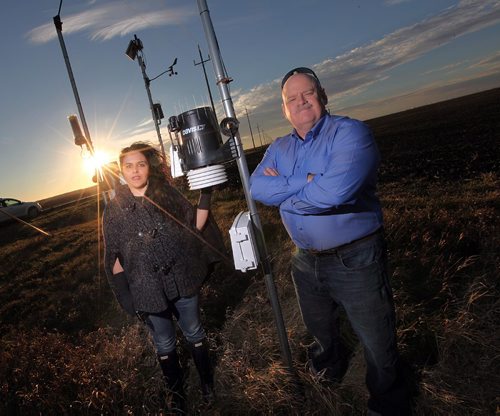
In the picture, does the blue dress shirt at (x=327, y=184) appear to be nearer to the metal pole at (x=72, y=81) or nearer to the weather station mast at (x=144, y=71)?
the metal pole at (x=72, y=81)

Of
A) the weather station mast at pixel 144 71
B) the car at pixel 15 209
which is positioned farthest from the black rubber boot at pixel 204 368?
the car at pixel 15 209

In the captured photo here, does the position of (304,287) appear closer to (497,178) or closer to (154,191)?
(154,191)

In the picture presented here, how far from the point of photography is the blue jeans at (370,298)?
2.09m

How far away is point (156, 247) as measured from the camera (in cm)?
268

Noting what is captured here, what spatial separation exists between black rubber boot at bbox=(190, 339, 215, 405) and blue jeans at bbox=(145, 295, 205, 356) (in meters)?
0.07

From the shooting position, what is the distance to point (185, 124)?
2082 millimetres

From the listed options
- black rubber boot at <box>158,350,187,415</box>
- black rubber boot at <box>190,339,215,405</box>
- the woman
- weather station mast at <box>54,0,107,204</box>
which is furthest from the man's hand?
weather station mast at <box>54,0,107,204</box>

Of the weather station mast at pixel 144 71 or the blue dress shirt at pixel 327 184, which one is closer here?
the blue dress shirt at pixel 327 184

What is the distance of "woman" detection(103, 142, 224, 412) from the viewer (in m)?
2.67

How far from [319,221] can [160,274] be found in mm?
1328

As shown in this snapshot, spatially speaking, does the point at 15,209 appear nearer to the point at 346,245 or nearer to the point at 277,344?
the point at 277,344

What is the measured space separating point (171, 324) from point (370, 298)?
1619 mm

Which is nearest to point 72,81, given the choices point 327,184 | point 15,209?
point 327,184

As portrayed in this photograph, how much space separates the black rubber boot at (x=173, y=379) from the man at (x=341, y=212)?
143 cm
